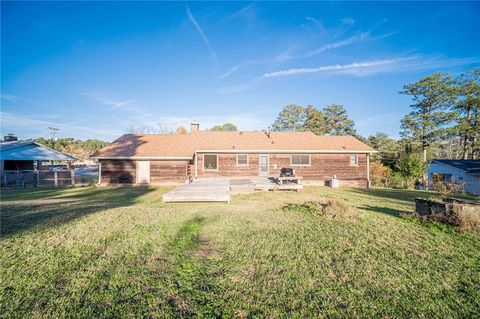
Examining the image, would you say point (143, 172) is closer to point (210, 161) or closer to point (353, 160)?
point (210, 161)

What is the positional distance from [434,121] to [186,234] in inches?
1536

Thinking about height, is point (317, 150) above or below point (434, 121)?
below

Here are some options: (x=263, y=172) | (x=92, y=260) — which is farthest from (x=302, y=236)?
(x=263, y=172)

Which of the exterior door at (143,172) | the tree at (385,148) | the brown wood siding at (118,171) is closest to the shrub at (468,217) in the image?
the exterior door at (143,172)

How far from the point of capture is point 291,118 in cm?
4612

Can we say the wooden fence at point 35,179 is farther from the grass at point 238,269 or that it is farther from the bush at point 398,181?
the bush at point 398,181

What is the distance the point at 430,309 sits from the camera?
2.73 metres

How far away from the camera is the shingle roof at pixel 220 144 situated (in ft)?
57.3

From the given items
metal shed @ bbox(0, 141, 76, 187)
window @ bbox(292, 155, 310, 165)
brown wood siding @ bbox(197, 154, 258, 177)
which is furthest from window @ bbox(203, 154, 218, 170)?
metal shed @ bbox(0, 141, 76, 187)

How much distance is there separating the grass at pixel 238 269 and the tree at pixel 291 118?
40844mm

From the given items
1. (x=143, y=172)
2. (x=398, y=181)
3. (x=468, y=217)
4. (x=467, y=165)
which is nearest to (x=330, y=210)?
(x=468, y=217)

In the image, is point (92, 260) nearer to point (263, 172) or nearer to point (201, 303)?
point (201, 303)

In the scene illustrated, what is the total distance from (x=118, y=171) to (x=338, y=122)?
41.8 metres

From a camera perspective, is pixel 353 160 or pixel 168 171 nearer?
pixel 168 171
